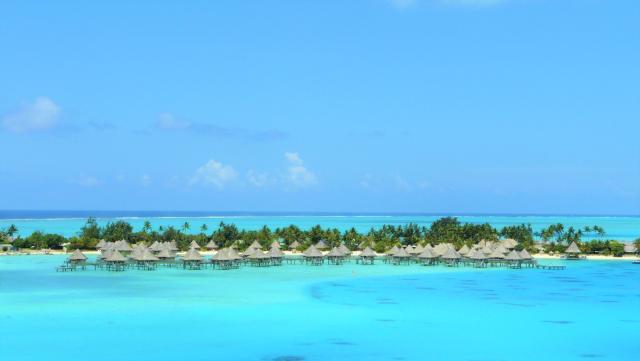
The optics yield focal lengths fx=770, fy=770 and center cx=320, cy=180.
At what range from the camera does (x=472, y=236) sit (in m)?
72.1

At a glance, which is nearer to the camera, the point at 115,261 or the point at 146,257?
the point at 115,261

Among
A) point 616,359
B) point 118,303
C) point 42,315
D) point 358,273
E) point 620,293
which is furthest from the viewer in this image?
point 358,273

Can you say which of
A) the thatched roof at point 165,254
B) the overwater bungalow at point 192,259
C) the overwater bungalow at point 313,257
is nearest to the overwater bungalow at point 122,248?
the thatched roof at point 165,254

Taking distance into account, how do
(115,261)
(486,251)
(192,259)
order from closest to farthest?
(115,261), (192,259), (486,251)

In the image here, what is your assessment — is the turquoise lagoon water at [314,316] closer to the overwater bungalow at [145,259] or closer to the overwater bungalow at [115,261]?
the overwater bungalow at [115,261]

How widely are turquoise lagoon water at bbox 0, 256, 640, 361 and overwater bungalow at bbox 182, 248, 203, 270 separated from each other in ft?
10.5

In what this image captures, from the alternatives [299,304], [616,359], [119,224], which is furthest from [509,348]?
[119,224]

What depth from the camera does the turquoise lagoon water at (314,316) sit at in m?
24.3

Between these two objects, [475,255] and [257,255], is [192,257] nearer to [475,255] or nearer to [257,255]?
[257,255]

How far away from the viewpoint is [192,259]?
50.9m

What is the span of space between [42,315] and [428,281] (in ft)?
73.9

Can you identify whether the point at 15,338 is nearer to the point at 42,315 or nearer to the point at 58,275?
the point at 42,315

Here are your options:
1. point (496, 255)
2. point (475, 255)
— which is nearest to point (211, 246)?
point (475, 255)

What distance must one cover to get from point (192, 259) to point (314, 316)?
71.2 ft
